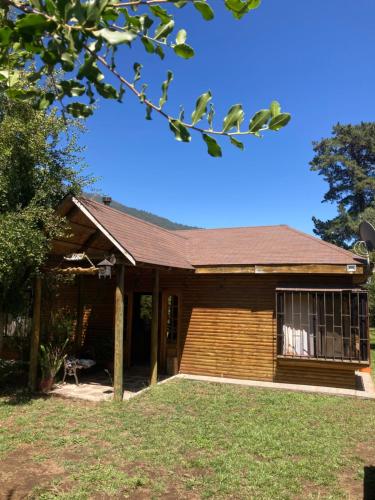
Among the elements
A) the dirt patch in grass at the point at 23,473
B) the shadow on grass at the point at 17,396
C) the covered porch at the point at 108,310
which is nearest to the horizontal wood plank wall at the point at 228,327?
the covered porch at the point at 108,310

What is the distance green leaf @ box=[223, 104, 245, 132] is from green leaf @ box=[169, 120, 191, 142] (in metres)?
0.15

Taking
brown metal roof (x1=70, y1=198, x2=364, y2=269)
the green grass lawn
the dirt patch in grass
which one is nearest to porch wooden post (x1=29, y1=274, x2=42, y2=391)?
the green grass lawn

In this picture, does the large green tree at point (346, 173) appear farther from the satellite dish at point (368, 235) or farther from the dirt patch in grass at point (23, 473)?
the dirt patch in grass at point (23, 473)

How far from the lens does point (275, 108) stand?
4.67 ft

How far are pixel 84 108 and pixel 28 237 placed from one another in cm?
644

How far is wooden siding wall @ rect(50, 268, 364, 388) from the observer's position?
32.8 ft

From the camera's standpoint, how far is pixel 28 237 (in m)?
7.75

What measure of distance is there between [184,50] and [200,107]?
206 millimetres

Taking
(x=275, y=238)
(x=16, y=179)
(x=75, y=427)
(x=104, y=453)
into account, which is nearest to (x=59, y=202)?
(x=16, y=179)

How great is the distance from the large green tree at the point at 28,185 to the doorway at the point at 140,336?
4.84 meters

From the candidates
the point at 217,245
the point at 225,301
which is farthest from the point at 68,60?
the point at 217,245

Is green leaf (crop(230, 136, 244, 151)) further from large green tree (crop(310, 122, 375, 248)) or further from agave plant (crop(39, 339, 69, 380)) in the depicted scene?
large green tree (crop(310, 122, 375, 248))

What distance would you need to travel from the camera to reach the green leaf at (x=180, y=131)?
1538 millimetres

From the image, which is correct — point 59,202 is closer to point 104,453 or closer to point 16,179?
point 16,179
